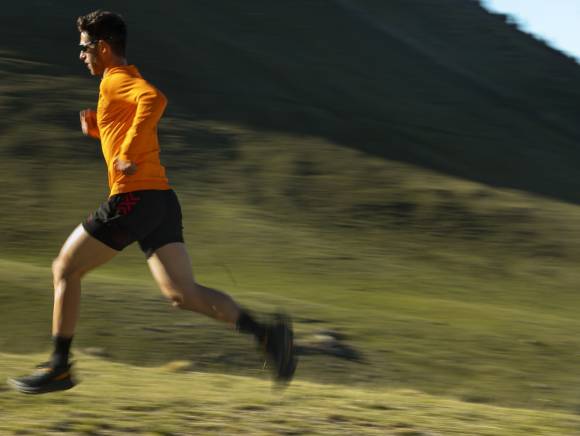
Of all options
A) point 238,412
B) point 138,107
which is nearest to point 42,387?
point 238,412

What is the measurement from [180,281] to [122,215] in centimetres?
47

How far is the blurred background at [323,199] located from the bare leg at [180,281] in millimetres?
725

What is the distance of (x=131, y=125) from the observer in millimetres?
5848

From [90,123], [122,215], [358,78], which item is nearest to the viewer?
[122,215]

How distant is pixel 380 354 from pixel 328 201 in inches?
443

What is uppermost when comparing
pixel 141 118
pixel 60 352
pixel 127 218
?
pixel 141 118

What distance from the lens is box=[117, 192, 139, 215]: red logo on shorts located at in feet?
19.2

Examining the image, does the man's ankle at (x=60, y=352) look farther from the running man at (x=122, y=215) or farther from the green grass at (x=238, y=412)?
the green grass at (x=238, y=412)

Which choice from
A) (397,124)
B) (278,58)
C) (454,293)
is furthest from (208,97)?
(454,293)

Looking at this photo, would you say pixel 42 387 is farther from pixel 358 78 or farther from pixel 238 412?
pixel 358 78

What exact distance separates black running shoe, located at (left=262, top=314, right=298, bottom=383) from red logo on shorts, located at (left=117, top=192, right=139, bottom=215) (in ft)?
3.49

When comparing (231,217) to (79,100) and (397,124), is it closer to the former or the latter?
(79,100)

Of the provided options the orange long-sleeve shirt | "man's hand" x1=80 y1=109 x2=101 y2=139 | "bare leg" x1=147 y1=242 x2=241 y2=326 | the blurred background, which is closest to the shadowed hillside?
the blurred background

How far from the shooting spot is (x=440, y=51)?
167ft
